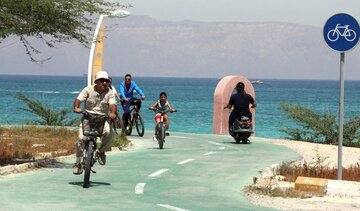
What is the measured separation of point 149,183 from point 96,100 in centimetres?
177

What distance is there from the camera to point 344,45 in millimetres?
14320

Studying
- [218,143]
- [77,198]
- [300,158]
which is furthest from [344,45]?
[218,143]

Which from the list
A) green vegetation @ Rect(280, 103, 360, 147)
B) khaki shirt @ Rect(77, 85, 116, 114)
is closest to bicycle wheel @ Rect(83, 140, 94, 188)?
khaki shirt @ Rect(77, 85, 116, 114)

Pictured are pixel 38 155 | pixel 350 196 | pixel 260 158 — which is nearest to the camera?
pixel 350 196

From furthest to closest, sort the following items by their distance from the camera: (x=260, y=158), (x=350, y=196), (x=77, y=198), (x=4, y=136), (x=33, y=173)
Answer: (x=4, y=136), (x=260, y=158), (x=33, y=173), (x=350, y=196), (x=77, y=198)

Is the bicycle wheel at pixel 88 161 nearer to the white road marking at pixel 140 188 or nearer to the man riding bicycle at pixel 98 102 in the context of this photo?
the man riding bicycle at pixel 98 102

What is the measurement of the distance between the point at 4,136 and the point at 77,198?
13983 mm

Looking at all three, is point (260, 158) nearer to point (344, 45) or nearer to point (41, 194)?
point (344, 45)

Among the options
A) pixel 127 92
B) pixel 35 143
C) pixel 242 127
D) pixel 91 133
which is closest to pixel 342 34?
pixel 91 133

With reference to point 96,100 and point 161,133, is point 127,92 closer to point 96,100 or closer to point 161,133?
point 161,133

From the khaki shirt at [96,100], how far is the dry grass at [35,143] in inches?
132

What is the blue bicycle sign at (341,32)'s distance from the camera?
1415 cm

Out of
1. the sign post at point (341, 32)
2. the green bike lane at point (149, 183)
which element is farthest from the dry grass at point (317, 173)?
the sign post at point (341, 32)

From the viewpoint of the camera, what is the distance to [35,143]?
23844mm
